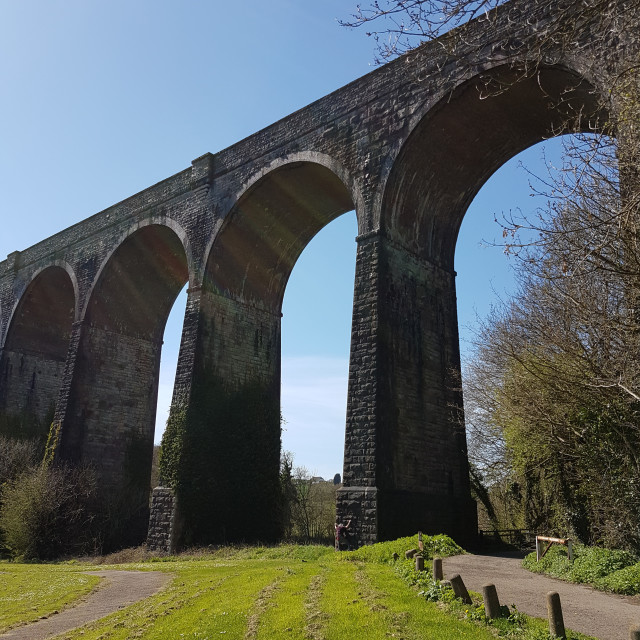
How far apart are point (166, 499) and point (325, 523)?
453 inches

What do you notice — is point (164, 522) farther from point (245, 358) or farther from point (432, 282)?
point (432, 282)

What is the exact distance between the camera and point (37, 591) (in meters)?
10.8

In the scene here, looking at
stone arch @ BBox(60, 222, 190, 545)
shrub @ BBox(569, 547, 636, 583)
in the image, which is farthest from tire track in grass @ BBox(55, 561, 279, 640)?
stone arch @ BBox(60, 222, 190, 545)

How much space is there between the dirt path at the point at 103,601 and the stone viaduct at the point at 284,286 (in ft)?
12.9

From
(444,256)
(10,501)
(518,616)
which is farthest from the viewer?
(10,501)

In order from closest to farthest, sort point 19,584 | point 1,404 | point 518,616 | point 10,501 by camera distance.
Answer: point 518,616
point 19,584
point 10,501
point 1,404

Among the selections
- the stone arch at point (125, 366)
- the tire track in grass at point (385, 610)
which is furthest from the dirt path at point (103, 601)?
the stone arch at point (125, 366)

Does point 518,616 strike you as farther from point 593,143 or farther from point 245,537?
point 245,537

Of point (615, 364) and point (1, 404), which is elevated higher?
point (1, 404)

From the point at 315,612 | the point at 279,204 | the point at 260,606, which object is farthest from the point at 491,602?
the point at 279,204

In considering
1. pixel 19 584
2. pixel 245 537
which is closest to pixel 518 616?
pixel 19 584

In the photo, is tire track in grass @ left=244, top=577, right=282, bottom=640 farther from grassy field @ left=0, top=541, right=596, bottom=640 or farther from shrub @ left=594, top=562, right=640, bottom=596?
shrub @ left=594, top=562, right=640, bottom=596

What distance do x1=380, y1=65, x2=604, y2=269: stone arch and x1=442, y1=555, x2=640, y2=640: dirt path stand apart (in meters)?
7.97

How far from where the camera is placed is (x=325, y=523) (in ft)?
87.8
